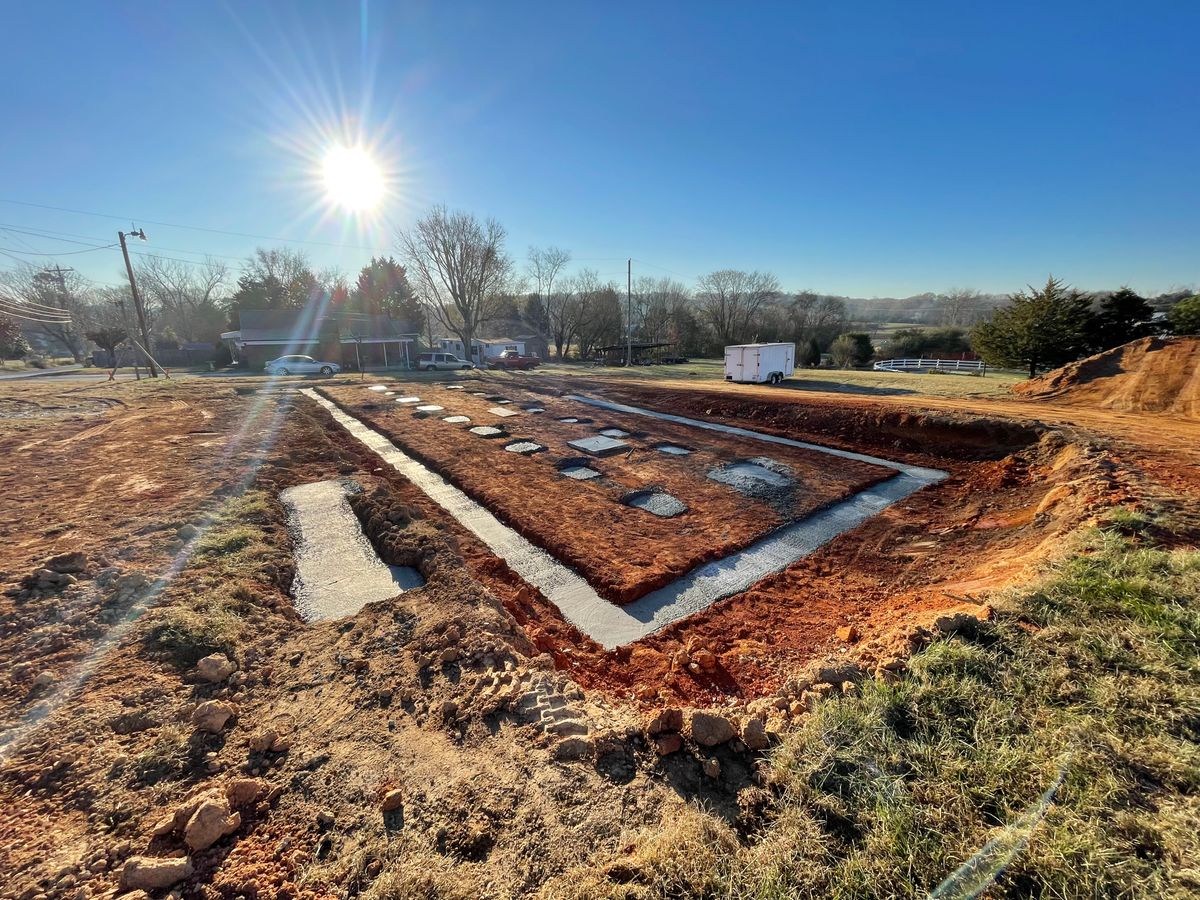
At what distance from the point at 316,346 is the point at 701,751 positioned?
3700cm

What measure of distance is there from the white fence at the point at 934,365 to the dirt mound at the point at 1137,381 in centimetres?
1006

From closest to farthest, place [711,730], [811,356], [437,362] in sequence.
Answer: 1. [711,730]
2. [437,362]
3. [811,356]

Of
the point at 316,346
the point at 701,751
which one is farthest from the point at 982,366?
the point at 316,346

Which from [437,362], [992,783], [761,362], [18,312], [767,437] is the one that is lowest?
[767,437]

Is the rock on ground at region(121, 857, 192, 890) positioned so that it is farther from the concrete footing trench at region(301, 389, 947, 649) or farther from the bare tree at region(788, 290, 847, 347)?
the bare tree at region(788, 290, 847, 347)

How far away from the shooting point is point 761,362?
1894 cm

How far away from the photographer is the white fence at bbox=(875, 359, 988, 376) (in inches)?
949

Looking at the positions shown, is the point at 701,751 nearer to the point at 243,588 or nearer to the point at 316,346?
the point at 243,588

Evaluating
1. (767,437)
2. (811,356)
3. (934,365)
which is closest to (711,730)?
(767,437)

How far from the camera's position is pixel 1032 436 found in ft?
26.1

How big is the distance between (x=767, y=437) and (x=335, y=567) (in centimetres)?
890

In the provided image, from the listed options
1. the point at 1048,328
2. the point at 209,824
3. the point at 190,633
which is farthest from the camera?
the point at 1048,328

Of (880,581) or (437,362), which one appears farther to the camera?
(437,362)

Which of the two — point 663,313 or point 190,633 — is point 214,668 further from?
point 663,313
